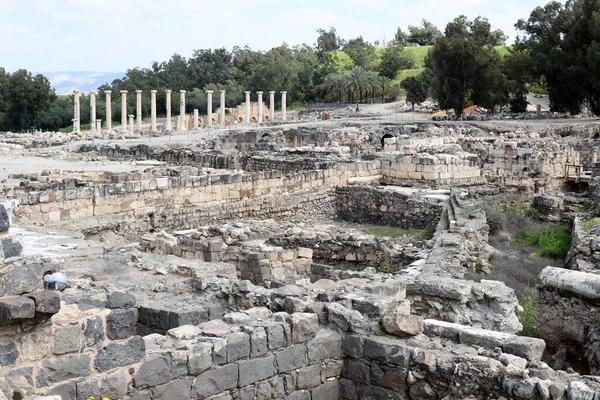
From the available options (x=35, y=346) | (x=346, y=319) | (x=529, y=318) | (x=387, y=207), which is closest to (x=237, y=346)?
(x=346, y=319)

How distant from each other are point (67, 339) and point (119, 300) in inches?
41.1

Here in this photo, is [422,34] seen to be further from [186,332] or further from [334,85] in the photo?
[186,332]

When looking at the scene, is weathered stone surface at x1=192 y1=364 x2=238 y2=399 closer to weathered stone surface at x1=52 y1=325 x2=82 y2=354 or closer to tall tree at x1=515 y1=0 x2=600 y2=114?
weathered stone surface at x1=52 y1=325 x2=82 y2=354

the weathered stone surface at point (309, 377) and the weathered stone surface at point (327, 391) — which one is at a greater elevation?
the weathered stone surface at point (309, 377)

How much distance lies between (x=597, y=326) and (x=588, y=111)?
156ft

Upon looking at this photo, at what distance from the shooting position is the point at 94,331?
197 inches

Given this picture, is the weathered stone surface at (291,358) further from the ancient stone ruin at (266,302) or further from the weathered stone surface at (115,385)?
the weathered stone surface at (115,385)

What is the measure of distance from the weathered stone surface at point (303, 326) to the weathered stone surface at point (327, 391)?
0.45 m

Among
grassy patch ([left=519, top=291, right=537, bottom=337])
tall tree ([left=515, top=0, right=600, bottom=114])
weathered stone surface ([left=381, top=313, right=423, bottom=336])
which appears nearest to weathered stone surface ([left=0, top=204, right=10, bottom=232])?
weathered stone surface ([left=381, top=313, right=423, bottom=336])

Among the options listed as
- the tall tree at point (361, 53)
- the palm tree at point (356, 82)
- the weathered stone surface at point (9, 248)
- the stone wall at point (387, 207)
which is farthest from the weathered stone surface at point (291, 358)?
the tall tree at point (361, 53)

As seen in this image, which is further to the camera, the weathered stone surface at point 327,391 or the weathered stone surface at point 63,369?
the weathered stone surface at point 327,391

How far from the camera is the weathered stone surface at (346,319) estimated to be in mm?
6250

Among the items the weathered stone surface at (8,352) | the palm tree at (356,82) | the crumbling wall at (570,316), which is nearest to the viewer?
the weathered stone surface at (8,352)

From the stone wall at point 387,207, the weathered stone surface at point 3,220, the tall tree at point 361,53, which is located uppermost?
the tall tree at point 361,53
